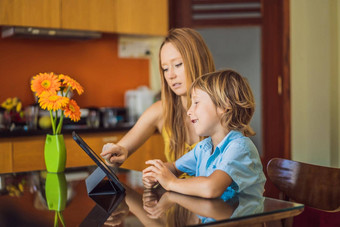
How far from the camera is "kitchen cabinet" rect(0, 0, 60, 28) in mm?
3484

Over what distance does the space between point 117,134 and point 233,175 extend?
2.52 m

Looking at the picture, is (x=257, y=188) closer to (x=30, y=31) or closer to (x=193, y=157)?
(x=193, y=157)

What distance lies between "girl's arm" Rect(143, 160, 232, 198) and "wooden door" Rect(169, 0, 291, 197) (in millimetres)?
2997

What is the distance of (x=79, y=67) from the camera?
13.7ft

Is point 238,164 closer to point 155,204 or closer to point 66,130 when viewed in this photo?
point 155,204

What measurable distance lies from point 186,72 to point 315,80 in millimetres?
2477

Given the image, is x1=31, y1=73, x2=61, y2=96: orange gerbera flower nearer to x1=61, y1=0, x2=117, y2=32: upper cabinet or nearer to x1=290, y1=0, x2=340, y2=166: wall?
x1=61, y1=0, x2=117, y2=32: upper cabinet

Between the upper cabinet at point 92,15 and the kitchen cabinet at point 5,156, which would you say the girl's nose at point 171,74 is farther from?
the upper cabinet at point 92,15

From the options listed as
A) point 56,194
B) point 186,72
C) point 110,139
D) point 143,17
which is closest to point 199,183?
point 56,194

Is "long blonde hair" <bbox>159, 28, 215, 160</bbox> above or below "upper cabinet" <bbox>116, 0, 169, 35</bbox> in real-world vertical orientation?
below

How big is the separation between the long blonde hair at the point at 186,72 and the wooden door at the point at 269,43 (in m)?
2.17

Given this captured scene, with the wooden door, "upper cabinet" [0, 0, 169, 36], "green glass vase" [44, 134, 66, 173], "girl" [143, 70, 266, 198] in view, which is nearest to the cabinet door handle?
"upper cabinet" [0, 0, 169, 36]

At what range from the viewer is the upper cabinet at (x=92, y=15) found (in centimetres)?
354

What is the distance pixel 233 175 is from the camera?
131cm
